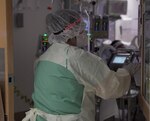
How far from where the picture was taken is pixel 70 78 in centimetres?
207

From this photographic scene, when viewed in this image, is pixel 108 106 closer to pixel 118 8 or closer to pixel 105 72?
pixel 105 72

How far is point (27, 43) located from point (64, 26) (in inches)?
71.0

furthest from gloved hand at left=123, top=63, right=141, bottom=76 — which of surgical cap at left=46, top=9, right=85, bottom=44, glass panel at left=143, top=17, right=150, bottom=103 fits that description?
surgical cap at left=46, top=9, right=85, bottom=44

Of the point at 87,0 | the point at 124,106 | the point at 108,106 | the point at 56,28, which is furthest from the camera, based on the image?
the point at 87,0

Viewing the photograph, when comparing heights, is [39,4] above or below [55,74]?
above

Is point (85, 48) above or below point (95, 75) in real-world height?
above

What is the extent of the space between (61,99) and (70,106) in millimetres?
82

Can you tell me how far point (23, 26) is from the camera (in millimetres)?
3859

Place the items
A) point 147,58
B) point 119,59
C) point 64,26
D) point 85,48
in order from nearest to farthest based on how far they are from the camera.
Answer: point 147,58 → point 64,26 → point 85,48 → point 119,59

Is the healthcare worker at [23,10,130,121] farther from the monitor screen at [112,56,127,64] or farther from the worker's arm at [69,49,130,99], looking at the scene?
the monitor screen at [112,56,127,64]

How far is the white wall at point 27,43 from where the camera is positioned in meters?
3.86

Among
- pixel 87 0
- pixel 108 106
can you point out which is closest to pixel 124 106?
pixel 108 106

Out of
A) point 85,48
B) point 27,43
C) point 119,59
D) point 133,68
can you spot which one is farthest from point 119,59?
point 27,43

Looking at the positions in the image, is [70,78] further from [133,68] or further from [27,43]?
[27,43]
